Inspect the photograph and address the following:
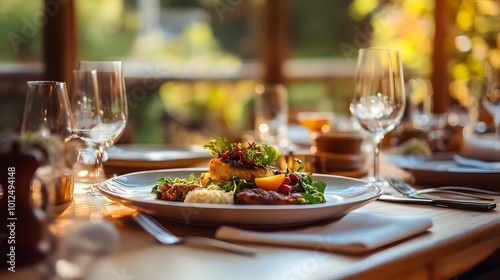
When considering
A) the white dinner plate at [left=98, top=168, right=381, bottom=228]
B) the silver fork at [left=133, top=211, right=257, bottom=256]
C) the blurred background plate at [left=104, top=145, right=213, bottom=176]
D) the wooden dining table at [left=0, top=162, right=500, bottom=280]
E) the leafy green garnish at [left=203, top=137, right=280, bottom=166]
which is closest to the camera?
the wooden dining table at [left=0, top=162, right=500, bottom=280]

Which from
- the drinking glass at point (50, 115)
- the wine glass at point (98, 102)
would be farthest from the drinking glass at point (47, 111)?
the wine glass at point (98, 102)

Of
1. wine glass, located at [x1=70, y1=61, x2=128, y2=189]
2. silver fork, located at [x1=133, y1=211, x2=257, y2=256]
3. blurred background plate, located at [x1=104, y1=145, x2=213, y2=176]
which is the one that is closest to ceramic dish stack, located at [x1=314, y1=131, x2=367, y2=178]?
blurred background plate, located at [x1=104, y1=145, x2=213, y2=176]

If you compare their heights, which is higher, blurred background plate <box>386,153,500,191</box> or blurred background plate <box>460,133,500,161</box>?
blurred background plate <box>460,133,500,161</box>

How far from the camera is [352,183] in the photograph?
1396mm

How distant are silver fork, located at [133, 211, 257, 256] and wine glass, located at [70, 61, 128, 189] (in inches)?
10.3

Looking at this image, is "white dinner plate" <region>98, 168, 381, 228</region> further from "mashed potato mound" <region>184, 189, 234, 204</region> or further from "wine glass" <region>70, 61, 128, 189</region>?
"wine glass" <region>70, 61, 128, 189</region>

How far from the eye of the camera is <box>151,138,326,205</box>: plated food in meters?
1.16

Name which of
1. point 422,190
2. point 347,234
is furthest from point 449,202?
point 347,234

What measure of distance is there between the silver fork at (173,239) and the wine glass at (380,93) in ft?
1.98

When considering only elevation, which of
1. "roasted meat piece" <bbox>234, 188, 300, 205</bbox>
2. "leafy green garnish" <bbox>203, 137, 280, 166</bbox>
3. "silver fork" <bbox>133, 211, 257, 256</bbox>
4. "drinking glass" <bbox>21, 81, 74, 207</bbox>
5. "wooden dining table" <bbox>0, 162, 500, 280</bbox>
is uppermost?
"drinking glass" <bbox>21, 81, 74, 207</bbox>

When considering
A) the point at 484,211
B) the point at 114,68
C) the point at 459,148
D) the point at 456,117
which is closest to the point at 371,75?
the point at 484,211

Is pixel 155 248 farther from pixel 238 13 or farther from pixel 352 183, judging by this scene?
pixel 238 13

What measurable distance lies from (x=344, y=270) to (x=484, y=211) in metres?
0.54

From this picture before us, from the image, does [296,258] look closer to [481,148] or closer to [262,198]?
[262,198]
